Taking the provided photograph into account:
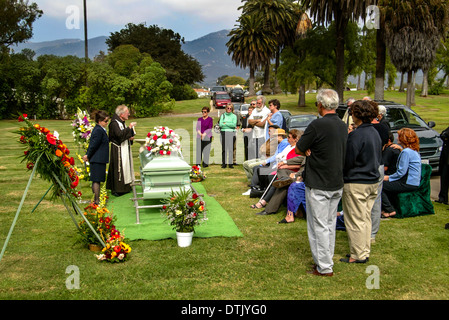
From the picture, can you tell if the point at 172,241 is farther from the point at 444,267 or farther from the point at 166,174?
the point at 444,267

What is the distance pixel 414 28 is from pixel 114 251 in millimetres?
23358

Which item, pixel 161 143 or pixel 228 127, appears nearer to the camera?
pixel 161 143

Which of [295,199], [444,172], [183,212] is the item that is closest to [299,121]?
[444,172]

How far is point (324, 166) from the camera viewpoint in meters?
5.00

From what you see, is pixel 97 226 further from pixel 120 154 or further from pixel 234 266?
pixel 120 154

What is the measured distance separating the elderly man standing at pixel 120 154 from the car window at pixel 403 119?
720 centimetres

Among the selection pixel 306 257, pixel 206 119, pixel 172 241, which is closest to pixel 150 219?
pixel 172 241

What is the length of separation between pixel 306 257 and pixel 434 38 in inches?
884

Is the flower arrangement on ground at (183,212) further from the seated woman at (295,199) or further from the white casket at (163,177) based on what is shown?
the seated woman at (295,199)

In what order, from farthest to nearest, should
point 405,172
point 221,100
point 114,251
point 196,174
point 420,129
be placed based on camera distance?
point 221,100 → point 420,129 → point 196,174 → point 405,172 → point 114,251

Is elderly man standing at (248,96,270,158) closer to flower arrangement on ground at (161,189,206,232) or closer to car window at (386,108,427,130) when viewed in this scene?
car window at (386,108,427,130)

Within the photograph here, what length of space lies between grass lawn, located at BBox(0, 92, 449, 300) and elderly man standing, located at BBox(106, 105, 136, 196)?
1.69 metres

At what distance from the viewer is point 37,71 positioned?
3356cm

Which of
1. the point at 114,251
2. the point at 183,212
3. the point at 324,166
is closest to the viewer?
the point at 324,166
